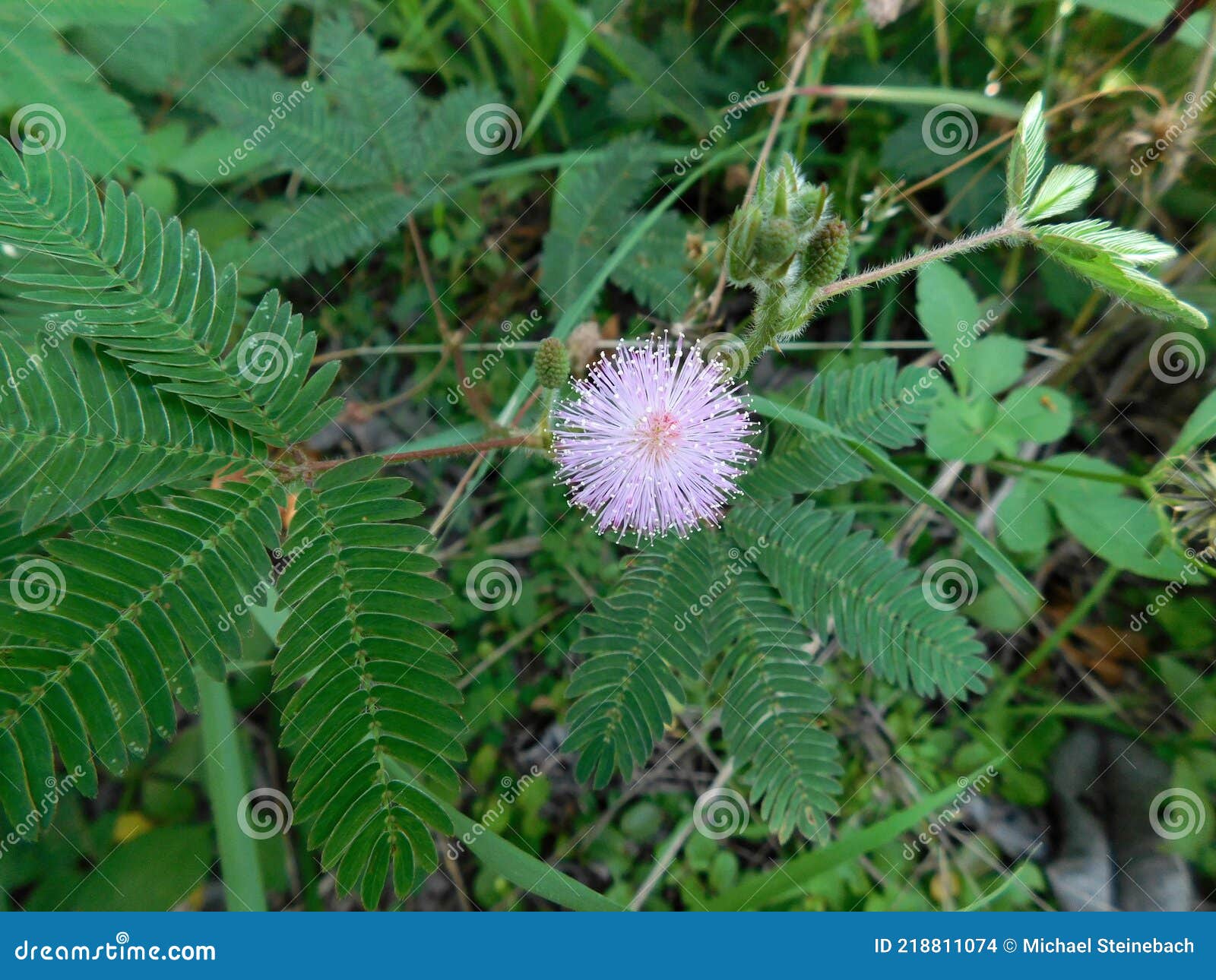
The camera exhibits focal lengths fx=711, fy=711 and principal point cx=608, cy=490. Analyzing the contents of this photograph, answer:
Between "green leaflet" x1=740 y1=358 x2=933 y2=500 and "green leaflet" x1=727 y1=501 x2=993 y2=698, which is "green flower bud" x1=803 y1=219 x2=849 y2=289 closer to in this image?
"green leaflet" x1=740 y1=358 x2=933 y2=500

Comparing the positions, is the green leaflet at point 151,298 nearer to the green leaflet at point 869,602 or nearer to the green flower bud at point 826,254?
the green flower bud at point 826,254

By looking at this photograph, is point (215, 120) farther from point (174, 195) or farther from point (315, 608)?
point (315, 608)

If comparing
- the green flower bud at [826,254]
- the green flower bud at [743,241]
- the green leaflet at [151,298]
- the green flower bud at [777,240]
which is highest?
the green leaflet at [151,298]

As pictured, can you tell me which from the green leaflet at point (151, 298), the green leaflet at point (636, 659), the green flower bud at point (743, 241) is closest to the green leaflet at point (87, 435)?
the green leaflet at point (151, 298)

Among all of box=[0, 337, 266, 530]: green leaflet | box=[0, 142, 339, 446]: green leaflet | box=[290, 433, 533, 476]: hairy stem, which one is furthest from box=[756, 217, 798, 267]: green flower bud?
box=[0, 337, 266, 530]: green leaflet

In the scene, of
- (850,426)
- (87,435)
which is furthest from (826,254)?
(87,435)

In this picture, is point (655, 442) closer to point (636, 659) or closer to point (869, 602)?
point (636, 659)
